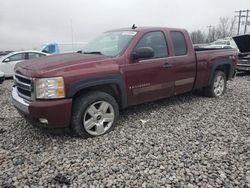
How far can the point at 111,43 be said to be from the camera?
486 centimetres

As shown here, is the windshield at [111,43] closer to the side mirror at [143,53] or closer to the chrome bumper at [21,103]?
the side mirror at [143,53]

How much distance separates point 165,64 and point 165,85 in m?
0.45

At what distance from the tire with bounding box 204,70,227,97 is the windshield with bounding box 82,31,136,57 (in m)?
2.95

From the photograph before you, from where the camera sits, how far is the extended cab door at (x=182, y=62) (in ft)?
→ 17.3

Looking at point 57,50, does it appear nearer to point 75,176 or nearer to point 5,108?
point 5,108

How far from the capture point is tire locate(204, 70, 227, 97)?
6582mm

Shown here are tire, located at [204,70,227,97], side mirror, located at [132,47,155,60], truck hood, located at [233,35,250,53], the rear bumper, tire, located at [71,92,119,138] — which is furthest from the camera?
the rear bumper

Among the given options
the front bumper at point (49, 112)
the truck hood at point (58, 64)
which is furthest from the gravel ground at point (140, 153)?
the truck hood at point (58, 64)

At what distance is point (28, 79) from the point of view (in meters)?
3.81

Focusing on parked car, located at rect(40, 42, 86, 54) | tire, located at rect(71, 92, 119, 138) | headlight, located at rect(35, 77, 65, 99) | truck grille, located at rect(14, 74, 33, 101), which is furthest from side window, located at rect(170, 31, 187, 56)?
parked car, located at rect(40, 42, 86, 54)

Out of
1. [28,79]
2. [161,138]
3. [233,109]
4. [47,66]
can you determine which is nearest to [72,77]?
[47,66]

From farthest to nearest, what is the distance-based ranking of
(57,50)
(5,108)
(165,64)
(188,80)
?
(57,50) → (5,108) → (188,80) → (165,64)

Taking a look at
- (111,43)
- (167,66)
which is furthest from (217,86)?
(111,43)

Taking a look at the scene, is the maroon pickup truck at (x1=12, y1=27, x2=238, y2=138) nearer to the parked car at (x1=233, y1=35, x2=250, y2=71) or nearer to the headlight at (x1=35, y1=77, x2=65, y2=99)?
the headlight at (x1=35, y1=77, x2=65, y2=99)
